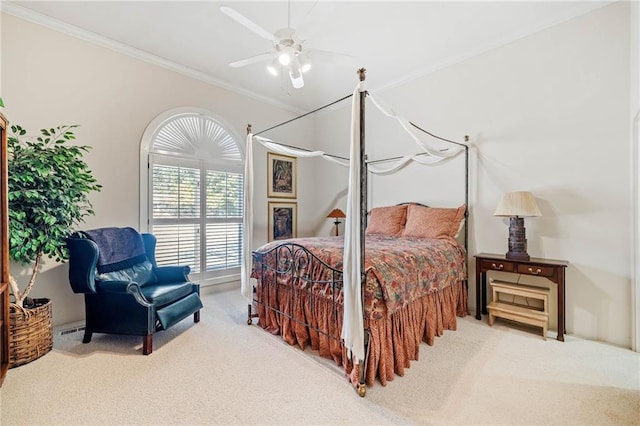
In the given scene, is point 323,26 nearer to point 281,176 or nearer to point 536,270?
point 281,176

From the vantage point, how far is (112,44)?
343 centimetres

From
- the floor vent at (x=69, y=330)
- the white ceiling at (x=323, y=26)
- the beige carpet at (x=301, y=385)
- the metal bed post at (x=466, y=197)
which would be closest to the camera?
the beige carpet at (x=301, y=385)

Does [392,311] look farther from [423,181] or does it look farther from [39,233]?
[39,233]

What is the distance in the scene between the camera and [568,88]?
2977mm

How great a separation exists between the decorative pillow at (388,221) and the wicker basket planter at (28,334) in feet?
12.0

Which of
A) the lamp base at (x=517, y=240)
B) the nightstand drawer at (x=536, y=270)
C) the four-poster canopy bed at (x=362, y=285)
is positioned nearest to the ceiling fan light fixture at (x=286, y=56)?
the four-poster canopy bed at (x=362, y=285)

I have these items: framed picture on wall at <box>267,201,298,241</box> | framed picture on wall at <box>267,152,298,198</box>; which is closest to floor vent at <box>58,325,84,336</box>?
framed picture on wall at <box>267,201,298,241</box>

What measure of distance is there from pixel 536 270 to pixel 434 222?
1.13 metres

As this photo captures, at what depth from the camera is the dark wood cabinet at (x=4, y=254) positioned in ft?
7.00

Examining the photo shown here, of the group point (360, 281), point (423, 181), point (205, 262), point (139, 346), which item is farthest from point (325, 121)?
point (139, 346)

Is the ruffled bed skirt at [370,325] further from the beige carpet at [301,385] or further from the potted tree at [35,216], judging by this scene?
the potted tree at [35,216]

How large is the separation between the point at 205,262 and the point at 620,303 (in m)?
4.86

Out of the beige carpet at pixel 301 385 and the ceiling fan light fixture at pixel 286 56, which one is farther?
the ceiling fan light fixture at pixel 286 56

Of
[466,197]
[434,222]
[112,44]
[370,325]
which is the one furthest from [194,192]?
[466,197]
